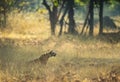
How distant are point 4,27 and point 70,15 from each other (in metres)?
5.97

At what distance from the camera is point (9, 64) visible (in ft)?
42.0

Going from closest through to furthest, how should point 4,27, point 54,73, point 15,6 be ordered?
point 54,73
point 4,27
point 15,6

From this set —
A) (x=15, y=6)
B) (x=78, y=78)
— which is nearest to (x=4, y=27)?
(x=15, y=6)

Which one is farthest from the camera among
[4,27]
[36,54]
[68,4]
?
[4,27]

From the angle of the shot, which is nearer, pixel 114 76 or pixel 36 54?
pixel 114 76

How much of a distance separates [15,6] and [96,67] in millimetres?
23215

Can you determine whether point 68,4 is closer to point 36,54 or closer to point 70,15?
point 70,15

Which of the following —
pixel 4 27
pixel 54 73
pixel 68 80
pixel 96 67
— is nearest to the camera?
pixel 68 80

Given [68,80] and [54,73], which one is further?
[54,73]

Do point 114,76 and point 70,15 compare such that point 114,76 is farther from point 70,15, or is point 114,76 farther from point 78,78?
point 70,15

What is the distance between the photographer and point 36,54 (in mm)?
16391

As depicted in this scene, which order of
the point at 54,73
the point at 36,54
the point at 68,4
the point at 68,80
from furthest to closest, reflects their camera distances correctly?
the point at 68,4 → the point at 36,54 → the point at 54,73 → the point at 68,80

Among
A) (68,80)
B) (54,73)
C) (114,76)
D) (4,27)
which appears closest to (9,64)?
(54,73)

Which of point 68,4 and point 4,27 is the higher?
point 68,4
